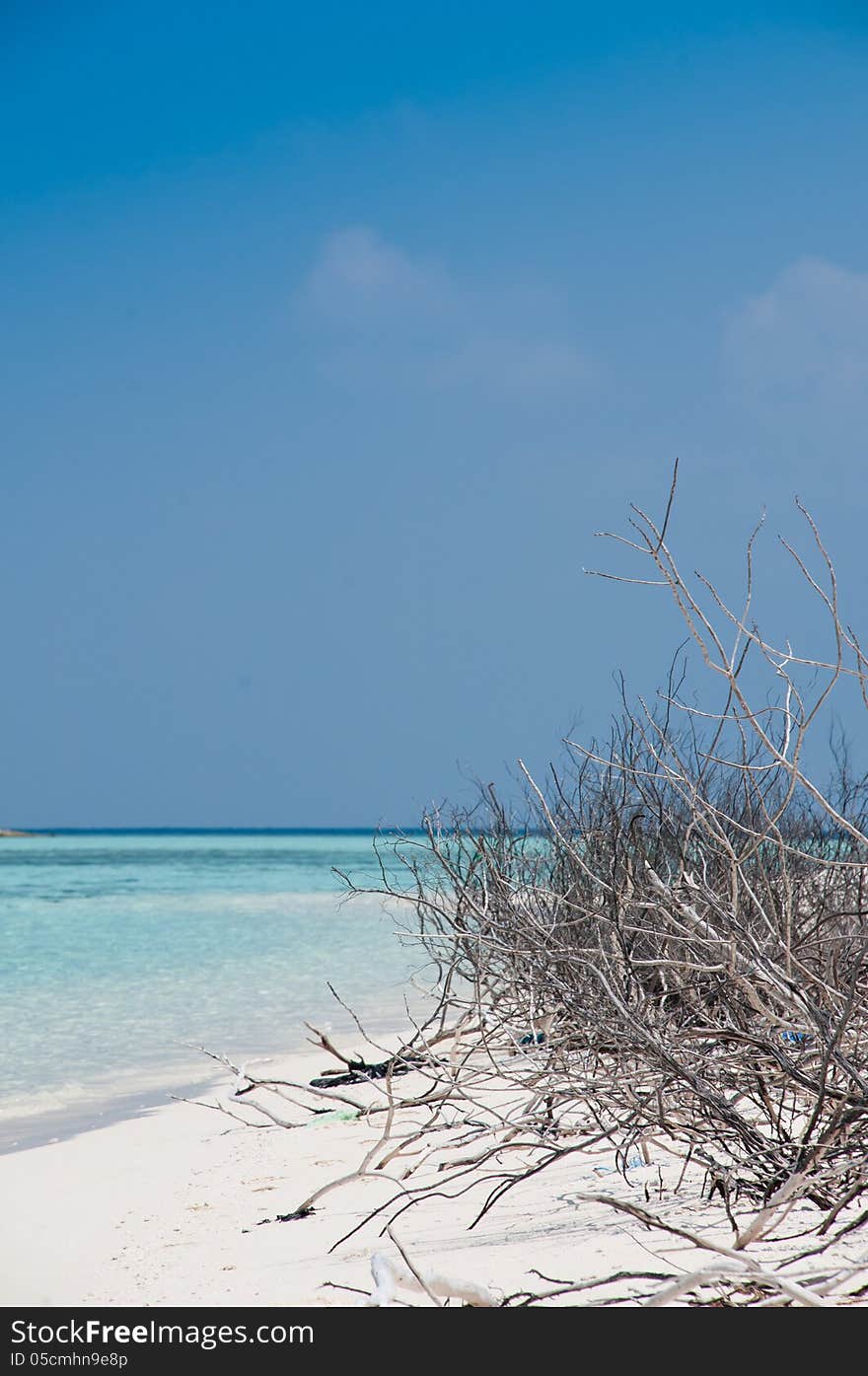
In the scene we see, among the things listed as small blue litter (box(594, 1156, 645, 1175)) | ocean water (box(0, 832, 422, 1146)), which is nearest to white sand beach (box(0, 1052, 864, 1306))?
small blue litter (box(594, 1156, 645, 1175))

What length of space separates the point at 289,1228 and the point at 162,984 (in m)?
9.45

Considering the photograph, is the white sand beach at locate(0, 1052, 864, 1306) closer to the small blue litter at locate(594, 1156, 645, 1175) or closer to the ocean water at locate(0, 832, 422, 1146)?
the small blue litter at locate(594, 1156, 645, 1175)

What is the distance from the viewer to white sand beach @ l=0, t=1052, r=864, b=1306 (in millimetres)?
3332

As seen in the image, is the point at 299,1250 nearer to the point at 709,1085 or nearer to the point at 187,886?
the point at 709,1085

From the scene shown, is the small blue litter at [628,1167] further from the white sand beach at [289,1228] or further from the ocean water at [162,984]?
the ocean water at [162,984]

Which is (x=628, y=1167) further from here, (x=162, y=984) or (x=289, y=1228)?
(x=162, y=984)

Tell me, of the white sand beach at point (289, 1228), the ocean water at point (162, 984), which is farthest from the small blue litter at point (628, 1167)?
the ocean water at point (162, 984)

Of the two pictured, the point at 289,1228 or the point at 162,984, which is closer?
the point at 289,1228

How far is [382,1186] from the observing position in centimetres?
480

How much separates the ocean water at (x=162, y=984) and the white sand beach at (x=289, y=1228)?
0.87 m

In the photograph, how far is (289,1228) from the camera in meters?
4.40

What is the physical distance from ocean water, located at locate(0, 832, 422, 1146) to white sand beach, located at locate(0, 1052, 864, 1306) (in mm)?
866

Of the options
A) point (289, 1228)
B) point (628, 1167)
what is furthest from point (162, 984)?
point (628, 1167)
